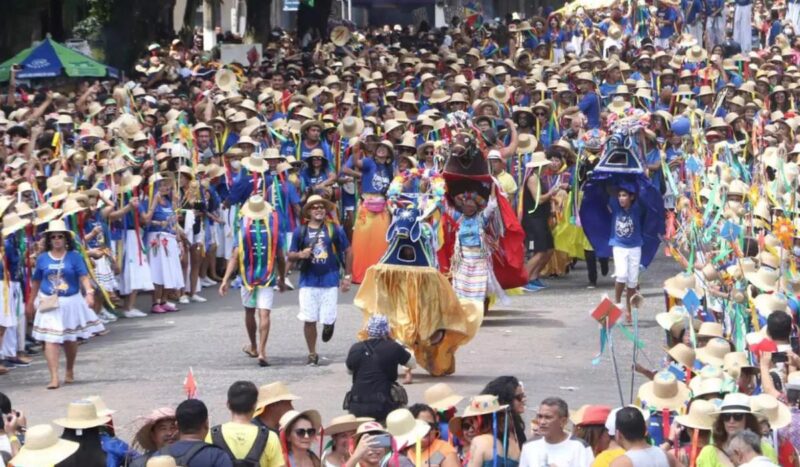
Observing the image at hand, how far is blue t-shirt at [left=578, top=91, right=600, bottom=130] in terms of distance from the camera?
1041 inches

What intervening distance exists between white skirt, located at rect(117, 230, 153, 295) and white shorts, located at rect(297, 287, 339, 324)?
152 inches

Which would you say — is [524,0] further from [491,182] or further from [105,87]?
[491,182]

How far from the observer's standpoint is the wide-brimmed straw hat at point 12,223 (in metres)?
17.3

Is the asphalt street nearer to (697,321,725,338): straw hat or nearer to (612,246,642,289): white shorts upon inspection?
(612,246,642,289): white shorts

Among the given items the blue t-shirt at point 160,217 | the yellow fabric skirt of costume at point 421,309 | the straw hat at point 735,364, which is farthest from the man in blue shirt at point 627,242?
the straw hat at point 735,364

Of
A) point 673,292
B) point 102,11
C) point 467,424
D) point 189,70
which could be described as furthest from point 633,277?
point 102,11

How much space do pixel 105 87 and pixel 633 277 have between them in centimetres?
1048

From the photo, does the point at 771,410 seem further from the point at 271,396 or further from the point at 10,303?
the point at 10,303

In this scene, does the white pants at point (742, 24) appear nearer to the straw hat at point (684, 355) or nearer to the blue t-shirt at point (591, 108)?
the blue t-shirt at point (591, 108)

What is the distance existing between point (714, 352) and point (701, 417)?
1.68 m

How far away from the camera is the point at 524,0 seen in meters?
63.5

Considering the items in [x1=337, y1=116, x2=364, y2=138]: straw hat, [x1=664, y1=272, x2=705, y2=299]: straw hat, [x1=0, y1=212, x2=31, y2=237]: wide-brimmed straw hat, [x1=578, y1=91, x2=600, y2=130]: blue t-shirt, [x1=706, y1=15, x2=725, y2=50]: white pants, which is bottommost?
[x1=664, y1=272, x2=705, y2=299]: straw hat

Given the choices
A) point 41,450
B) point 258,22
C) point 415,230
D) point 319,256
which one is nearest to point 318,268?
point 319,256

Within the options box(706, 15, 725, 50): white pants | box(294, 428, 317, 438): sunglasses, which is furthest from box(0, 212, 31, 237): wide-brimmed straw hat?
box(706, 15, 725, 50): white pants
